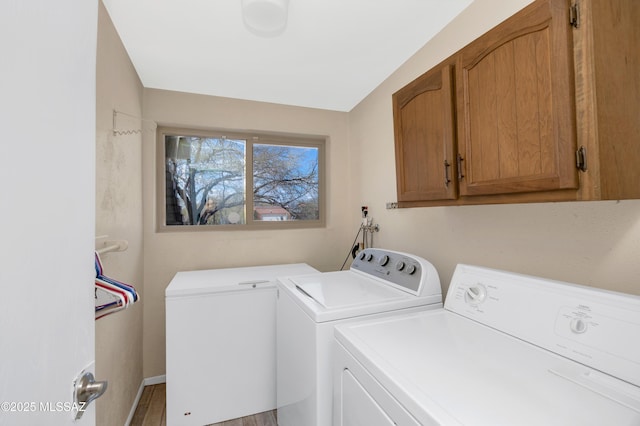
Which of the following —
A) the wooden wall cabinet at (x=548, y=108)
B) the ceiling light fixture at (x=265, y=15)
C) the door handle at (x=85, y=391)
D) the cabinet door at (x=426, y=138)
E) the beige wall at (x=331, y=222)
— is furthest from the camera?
the ceiling light fixture at (x=265, y=15)

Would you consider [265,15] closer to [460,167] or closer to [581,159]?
[460,167]

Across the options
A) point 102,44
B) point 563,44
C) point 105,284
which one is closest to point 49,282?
point 105,284

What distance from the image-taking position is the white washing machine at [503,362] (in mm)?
686

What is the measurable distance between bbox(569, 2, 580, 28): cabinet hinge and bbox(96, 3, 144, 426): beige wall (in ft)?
6.12

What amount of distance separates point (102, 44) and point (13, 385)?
5.48 ft

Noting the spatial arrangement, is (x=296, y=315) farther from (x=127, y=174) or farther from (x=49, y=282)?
(x=127, y=174)

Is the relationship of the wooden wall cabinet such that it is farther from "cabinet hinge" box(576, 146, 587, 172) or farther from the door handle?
the door handle

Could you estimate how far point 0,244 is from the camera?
0.37m

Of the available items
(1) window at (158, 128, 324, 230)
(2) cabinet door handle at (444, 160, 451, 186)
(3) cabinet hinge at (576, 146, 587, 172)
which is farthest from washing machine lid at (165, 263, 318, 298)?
(3) cabinet hinge at (576, 146, 587, 172)

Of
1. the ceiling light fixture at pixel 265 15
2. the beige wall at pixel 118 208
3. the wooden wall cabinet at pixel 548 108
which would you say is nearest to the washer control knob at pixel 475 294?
the wooden wall cabinet at pixel 548 108

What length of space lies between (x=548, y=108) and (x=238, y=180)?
2323 millimetres

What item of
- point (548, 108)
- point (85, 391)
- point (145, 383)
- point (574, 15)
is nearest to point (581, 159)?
point (548, 108)

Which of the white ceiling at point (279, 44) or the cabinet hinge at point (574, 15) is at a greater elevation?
the white ceiling at point (279, 44)

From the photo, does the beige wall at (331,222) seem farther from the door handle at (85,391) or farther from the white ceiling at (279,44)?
the door handle at (85,391)
